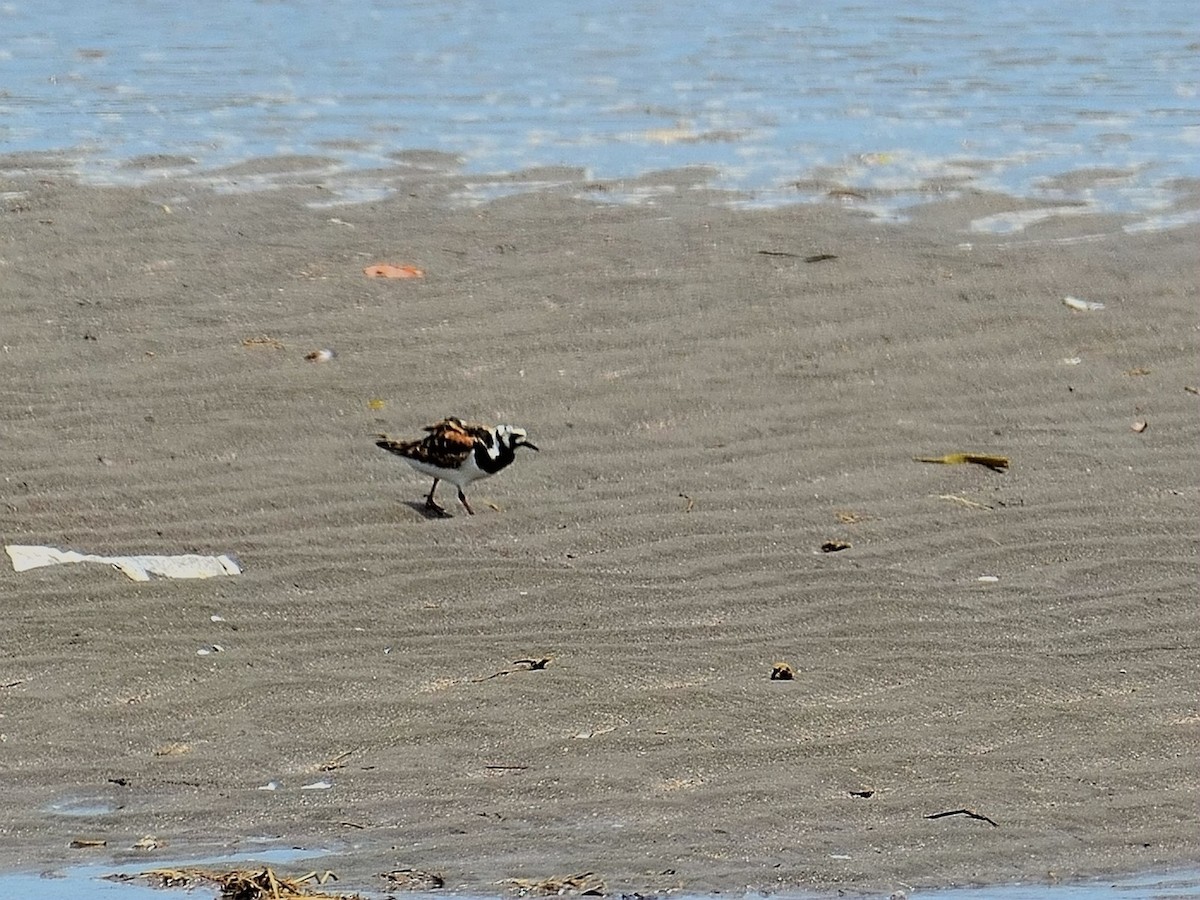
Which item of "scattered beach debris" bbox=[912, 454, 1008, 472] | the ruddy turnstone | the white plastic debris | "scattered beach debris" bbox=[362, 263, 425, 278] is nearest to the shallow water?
the white plastic debris

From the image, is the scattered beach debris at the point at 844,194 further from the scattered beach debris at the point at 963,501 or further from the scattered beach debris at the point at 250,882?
the scattered beach debris at the point at 250,882

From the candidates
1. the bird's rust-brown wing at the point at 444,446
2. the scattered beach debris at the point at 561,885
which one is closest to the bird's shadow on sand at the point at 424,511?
the bird's rust-brown wing at the point at 444,446

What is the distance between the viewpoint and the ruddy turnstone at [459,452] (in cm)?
721

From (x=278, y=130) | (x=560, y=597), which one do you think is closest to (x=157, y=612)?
(x=560, y=597)

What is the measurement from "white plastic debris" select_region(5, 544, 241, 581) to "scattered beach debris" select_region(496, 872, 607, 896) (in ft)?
7.78

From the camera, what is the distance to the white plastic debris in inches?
269

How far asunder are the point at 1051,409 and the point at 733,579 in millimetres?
2108

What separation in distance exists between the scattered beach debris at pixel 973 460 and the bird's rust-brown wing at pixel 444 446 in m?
1.72

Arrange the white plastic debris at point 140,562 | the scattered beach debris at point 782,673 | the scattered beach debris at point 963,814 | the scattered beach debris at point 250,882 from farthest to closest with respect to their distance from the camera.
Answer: the white plastic debris at point 140,562 → the scattered beach debris at point 782,673 → the scattered beach debris at point 963,814 → the scattered beach debris at point 250,882

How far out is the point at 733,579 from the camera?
683cm

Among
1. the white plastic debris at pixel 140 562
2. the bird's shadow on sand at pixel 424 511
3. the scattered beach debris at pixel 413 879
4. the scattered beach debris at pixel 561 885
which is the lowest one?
the white plastic debris at pixel 140 562

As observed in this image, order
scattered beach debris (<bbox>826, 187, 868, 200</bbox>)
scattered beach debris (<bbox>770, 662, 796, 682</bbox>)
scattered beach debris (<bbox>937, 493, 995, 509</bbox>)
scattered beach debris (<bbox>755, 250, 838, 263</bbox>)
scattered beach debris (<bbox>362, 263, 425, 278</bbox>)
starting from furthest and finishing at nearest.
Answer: scattered beach debris (<bbox>826, 187, 868, 200</bbox>) < scattered beach debris (<bbox>755, 250, 838, 263</bbox>) < scattered beach debris (<bbox>362, 263, 425, 278</bbox>) < scattered beach debris (<bbox>937, 493, 995, 509</bbox>) < scattered beach debris (<bbox>770, 662, 796, 682</bbox>)

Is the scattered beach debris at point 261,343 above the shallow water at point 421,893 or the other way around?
above

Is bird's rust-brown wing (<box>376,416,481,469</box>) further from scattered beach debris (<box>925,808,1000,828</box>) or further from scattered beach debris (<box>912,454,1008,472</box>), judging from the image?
scattered beach debris (<box>925,808,1000,828</box>)
